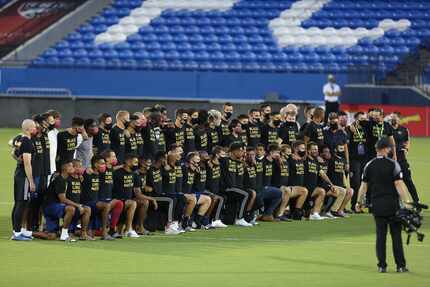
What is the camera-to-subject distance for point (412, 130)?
39250 mm

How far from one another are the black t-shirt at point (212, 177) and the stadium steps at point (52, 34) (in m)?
27.2

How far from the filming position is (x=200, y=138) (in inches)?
860

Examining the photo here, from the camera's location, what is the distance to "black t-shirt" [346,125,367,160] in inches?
910

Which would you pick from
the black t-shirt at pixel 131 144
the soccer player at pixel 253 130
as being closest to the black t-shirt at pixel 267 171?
the soccer player at pixel 253 130

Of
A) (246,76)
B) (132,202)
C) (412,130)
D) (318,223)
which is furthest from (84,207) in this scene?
(246,76)

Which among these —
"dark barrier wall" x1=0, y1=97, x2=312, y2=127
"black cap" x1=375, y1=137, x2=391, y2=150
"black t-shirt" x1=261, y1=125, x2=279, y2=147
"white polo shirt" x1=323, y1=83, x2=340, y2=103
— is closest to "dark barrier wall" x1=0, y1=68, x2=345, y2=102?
"dark barrier wall" x1=0, y1=97, x2=312, y2=127

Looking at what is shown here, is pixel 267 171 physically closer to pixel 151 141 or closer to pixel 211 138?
pixel 211 138

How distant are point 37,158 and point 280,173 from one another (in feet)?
15.3

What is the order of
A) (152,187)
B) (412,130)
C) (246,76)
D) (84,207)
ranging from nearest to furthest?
1. (84,207)
2. (152,187)
3. (412,130)
4. (246,76)

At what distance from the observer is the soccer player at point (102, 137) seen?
20234mm

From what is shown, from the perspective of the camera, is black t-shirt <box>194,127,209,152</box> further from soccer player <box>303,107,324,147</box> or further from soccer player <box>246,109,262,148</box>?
soccer player <box>303,107,324,147</box>

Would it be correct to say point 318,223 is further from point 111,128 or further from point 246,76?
point 246,76

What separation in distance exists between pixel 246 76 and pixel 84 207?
25.4m

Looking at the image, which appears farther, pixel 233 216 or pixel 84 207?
pixel 233 216
